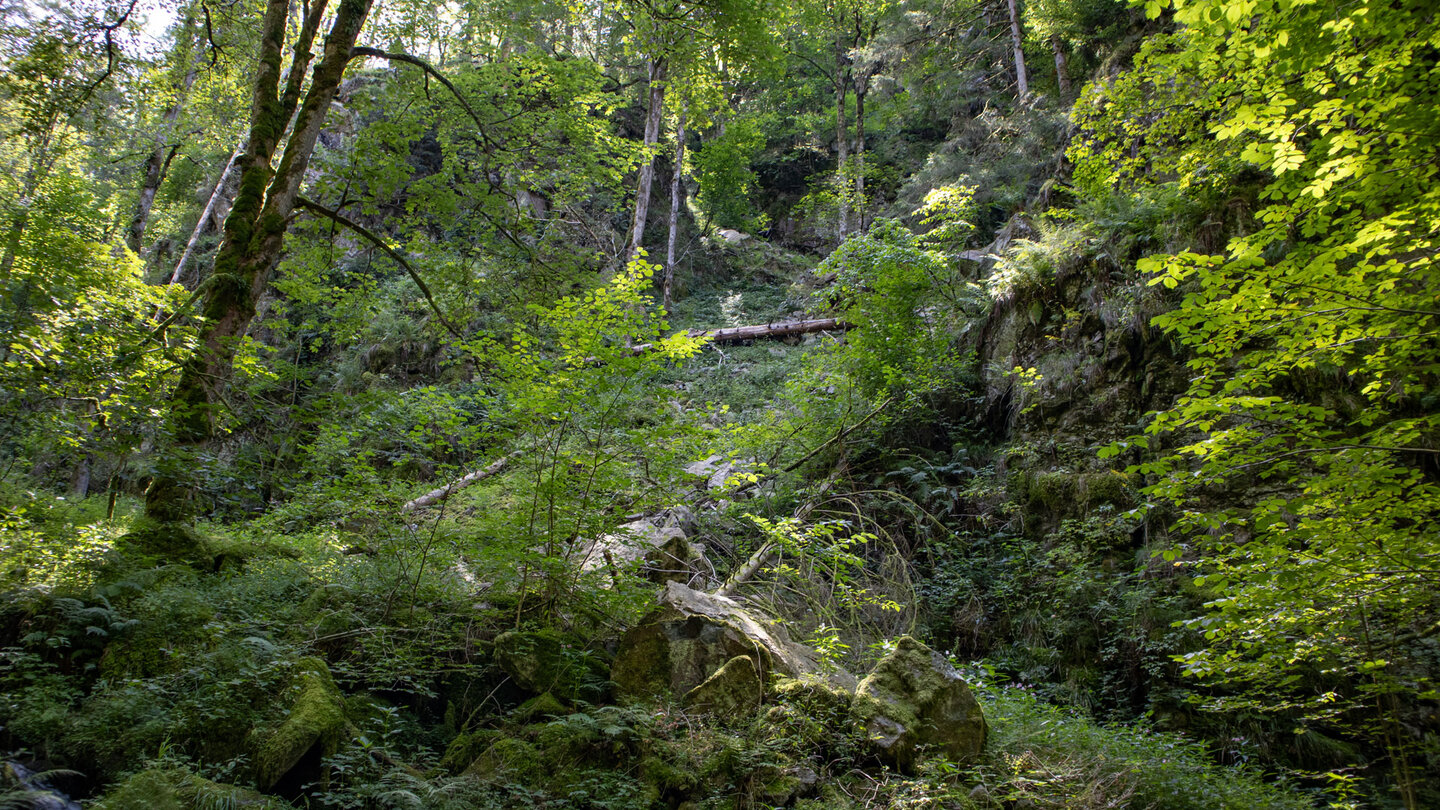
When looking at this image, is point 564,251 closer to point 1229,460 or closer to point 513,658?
point 513,658

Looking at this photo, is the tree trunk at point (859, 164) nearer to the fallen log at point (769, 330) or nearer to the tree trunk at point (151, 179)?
the fallen log at point (769, 330)

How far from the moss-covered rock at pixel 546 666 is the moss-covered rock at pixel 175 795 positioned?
191cm

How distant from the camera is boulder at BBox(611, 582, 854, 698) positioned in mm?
4938

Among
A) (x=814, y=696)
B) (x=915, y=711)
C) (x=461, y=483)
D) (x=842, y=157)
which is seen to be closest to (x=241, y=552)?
(x=461, y=483)

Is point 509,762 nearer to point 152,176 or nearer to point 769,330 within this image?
point 769,330

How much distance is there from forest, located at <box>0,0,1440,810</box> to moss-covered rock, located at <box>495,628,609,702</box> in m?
0.04

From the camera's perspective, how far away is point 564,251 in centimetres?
Result: 786

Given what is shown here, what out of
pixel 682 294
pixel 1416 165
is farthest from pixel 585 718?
pixel 682 294

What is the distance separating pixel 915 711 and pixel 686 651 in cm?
177

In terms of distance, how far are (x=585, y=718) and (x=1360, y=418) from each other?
5.59 m

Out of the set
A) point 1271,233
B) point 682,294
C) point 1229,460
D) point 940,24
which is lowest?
point 1229,460

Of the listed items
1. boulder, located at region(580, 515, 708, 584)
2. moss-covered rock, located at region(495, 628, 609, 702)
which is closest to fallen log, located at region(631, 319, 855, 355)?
boulder, located at region(580, 515, 708, 584)

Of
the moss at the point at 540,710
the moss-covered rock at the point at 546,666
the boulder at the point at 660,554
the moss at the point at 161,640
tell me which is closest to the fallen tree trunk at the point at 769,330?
the boulder at the point at 660,554

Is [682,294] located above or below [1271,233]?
above
